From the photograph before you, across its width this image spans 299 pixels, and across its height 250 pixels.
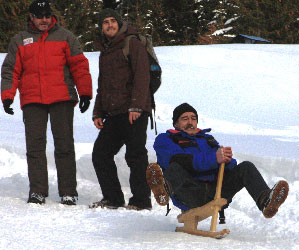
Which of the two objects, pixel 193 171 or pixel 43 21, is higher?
pixel 43 21

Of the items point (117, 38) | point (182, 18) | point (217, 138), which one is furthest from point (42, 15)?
point (182, 18)

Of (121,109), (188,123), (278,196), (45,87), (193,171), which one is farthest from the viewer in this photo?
(45,87)

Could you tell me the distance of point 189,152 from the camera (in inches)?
189

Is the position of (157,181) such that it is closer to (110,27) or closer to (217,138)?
(110,27)

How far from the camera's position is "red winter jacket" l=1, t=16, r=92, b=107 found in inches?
239

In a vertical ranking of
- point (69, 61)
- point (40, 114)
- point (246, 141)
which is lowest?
point (246, 141)

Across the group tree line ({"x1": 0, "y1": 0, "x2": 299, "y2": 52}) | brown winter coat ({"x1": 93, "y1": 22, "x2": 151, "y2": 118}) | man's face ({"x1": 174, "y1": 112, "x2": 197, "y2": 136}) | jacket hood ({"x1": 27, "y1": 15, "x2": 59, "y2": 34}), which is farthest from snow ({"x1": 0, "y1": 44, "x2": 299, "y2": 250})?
tree line ({"x1": 0, "y1": 0, "x2": 299, "y2": 52})

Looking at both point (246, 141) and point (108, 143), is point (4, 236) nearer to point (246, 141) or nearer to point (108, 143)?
point (108, 143)

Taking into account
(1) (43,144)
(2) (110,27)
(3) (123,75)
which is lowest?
(1) (43,144)

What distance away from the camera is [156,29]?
29.8m

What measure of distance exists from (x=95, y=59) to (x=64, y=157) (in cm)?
885

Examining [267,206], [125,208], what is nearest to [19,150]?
[125,208]

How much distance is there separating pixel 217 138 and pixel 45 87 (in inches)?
153

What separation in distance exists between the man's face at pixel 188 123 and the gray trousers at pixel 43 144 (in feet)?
4.62
